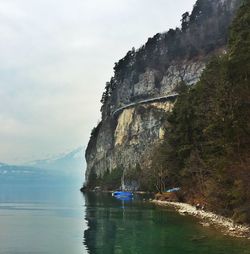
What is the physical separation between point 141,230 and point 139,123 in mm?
98491

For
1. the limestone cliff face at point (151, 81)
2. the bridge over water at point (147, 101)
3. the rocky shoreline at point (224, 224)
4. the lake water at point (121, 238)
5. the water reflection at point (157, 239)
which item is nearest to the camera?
the water reflection at point (157, 239)

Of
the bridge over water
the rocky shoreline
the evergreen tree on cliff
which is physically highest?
the bridge over water

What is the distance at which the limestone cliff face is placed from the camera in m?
128

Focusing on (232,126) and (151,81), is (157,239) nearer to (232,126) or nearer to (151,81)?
(232,126)

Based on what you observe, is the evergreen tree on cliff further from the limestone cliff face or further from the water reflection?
the limestone cliff face

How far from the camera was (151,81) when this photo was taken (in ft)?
453

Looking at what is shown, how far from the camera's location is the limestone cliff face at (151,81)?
12762cm

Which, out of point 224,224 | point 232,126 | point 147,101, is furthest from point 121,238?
point 147,101

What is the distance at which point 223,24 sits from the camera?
433 feet

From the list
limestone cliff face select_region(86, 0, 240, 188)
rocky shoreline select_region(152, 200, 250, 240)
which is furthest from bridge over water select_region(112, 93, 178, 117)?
rocky shoreline select_region(152, 200, 250, 240)

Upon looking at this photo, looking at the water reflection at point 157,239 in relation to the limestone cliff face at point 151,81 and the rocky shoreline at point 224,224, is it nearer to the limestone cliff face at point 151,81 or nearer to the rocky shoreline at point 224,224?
the rocky shoreline at point 224,224

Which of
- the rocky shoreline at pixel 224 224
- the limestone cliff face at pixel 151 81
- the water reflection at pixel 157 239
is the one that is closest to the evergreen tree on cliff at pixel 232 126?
the rocky shoreline at pixel 224 224

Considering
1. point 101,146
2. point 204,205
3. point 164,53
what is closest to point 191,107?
point 204,205

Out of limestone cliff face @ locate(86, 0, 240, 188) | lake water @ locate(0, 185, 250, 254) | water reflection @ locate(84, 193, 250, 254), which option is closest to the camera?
water reflection @ locate(84, 193, 250, 254)
